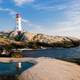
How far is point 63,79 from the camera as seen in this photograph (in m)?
21.1

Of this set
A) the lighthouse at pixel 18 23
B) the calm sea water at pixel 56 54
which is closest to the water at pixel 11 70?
the calm sea water at pixel 56 54

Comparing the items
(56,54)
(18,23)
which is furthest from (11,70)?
(18,23)

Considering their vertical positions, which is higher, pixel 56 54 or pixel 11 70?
pixel 11 70

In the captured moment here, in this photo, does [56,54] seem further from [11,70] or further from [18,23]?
[18,23]

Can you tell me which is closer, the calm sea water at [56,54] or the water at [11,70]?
the water at [11,70]

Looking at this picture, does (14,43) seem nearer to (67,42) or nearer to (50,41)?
(50,41)

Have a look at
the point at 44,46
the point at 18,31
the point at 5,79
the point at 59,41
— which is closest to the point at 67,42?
the point at 59,41

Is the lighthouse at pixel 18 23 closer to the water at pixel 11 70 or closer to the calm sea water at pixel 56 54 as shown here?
the calm sea water at pixel 56 54

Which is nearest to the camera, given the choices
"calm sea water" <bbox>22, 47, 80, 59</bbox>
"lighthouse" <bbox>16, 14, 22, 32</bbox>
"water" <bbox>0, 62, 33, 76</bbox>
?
"water" <bbox>0, 62, 33, 76</bbox>

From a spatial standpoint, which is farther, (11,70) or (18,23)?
(18,23)

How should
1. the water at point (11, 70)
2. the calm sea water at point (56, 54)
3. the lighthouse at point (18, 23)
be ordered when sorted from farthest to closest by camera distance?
1. the lighthouse at point (18, 23)
2. the calm sea water at point (56, 54)
3. the water at point (11, 70)

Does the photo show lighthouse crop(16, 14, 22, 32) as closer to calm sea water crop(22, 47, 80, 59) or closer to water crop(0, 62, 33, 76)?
calm sea water crop(22, 47, 80, 59)

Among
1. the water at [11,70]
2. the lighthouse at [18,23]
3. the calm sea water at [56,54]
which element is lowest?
the calm sea water at [56,54]

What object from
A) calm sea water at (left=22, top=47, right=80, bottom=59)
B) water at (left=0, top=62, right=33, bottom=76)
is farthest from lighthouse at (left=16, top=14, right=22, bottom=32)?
water at (left=0, top=62, right=33, bottom=76)
